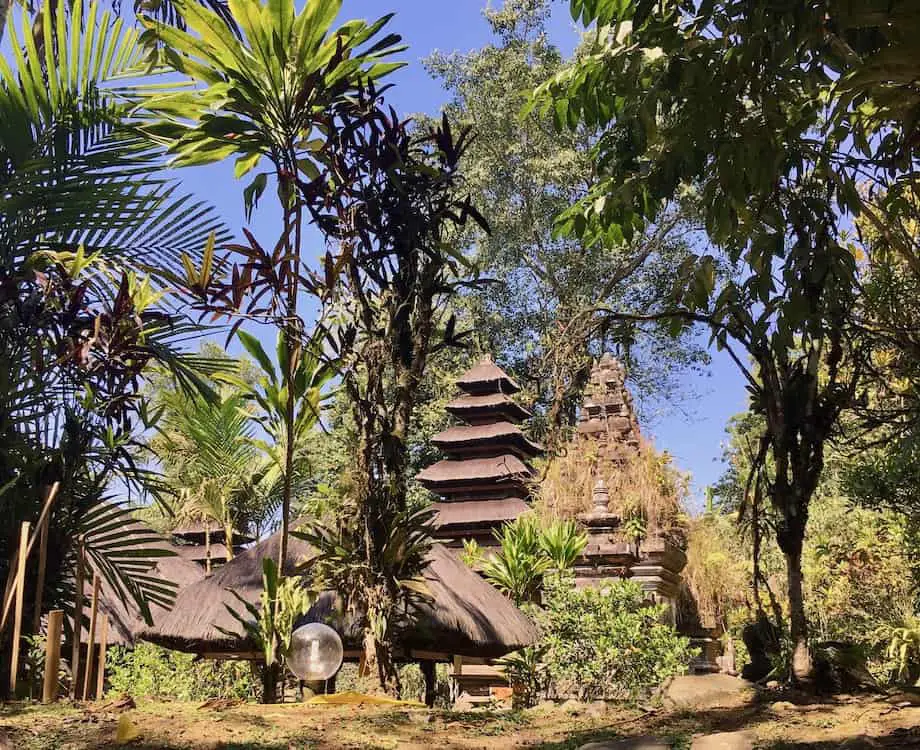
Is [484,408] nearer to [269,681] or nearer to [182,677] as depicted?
[182,677]

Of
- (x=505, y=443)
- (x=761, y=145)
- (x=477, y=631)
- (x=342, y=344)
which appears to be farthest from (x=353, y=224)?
(x=505, y=443)

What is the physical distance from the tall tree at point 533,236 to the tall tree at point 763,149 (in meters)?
15.9

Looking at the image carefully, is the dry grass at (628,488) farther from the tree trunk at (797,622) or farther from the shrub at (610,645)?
the tree trunk at (797,622)

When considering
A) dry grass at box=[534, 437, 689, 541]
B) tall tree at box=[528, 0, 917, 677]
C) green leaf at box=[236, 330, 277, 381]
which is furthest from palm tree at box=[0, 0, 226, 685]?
dry grass at box=[534, 437, 689, 541]

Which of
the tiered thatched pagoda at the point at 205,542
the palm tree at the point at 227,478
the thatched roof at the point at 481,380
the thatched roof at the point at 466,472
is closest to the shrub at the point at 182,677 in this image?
the palm tree at the point at 227,478

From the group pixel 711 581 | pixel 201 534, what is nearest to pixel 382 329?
pixel 711 581

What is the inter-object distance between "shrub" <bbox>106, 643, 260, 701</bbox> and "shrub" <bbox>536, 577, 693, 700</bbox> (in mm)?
4590

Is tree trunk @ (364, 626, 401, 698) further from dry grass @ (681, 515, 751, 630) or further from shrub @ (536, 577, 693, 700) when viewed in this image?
dry grass @ (681, 515, 751, 630)

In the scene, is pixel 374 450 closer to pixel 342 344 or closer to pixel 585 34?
pixel 342 344

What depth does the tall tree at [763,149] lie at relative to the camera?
3174mm

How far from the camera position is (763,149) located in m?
3.39

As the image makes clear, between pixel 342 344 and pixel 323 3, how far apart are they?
2270 mm

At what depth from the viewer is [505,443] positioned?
18531 millimetres

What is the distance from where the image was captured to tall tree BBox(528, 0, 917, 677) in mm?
3174
